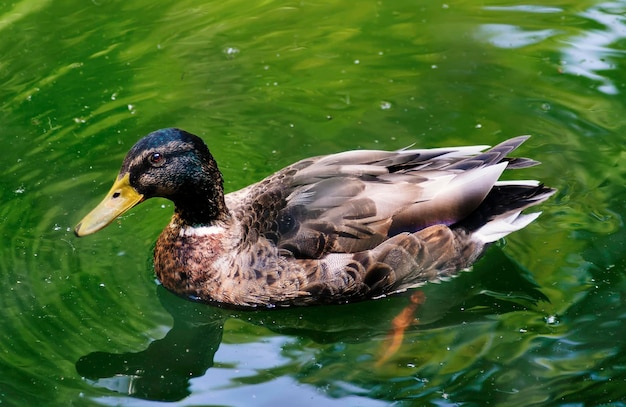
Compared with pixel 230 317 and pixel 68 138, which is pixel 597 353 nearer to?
pixel 230 317

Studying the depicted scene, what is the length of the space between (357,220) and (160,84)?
9.81 ft

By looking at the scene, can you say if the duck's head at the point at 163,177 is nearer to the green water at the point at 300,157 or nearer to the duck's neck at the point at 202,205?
the duck's neck at the point at 202,205

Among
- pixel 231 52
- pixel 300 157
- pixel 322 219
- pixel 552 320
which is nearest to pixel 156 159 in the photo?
pixel 322 219

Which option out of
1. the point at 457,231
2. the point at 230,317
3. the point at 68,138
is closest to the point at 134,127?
the point at 68,138

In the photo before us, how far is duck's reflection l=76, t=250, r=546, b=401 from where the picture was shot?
552 cm

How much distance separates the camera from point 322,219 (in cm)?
594

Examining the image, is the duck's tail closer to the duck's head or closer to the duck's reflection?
the duck's reflection

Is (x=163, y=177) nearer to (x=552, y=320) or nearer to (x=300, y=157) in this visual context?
(x=300, y=157)

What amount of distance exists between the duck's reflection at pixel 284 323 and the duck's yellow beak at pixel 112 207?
67cm

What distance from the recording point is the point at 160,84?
8312mm

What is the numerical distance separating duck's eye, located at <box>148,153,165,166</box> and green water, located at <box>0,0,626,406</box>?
2.77 feet

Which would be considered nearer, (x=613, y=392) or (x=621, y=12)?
(x=613, y=392)

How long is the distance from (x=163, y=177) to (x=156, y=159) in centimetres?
12

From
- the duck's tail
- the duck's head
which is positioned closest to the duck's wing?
the duck's tail
